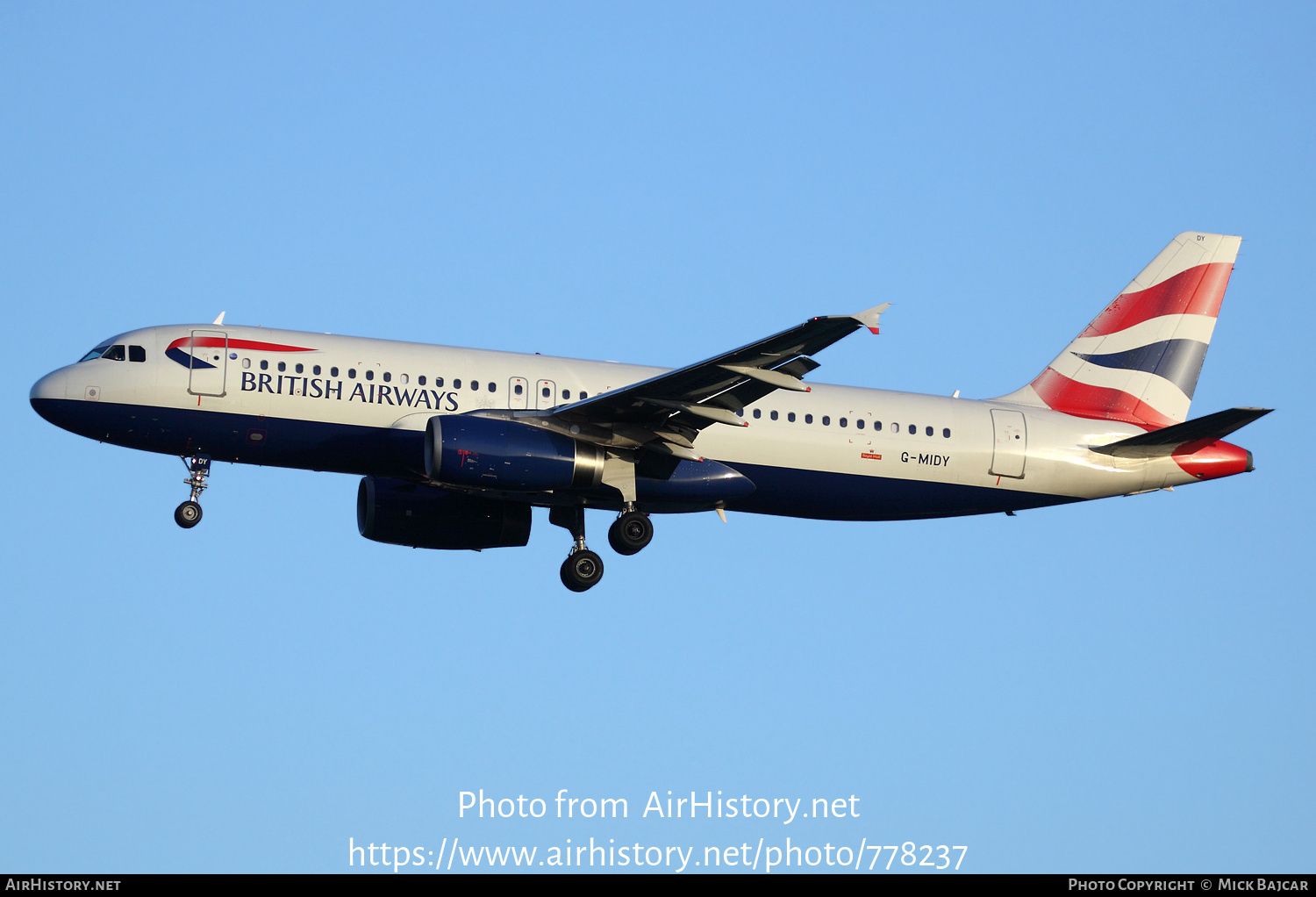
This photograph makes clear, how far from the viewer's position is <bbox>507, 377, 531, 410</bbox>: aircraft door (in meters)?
34.7

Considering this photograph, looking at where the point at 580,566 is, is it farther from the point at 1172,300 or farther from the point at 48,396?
the point at 1172,300

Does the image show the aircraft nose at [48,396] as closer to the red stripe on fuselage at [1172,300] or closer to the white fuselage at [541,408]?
the white fuselage at [541,408]

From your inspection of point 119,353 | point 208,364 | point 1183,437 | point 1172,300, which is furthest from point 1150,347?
point 119,353

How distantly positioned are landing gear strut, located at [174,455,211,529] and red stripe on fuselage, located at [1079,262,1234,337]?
2201 centimetres

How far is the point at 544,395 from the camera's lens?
34.8 metres

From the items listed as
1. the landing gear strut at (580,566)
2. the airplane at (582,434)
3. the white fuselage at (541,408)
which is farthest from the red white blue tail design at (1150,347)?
the landing gear strut at (580,566)

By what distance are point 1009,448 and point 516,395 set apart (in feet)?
38.4

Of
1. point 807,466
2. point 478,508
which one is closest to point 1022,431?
point 807,466

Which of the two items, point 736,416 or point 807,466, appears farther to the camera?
point 807,466

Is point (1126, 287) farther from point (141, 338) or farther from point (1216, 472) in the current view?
point (141, 338)

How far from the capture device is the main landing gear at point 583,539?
34.5 m

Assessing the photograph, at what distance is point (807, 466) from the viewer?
35781 millimetres

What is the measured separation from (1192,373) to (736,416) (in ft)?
46.1
